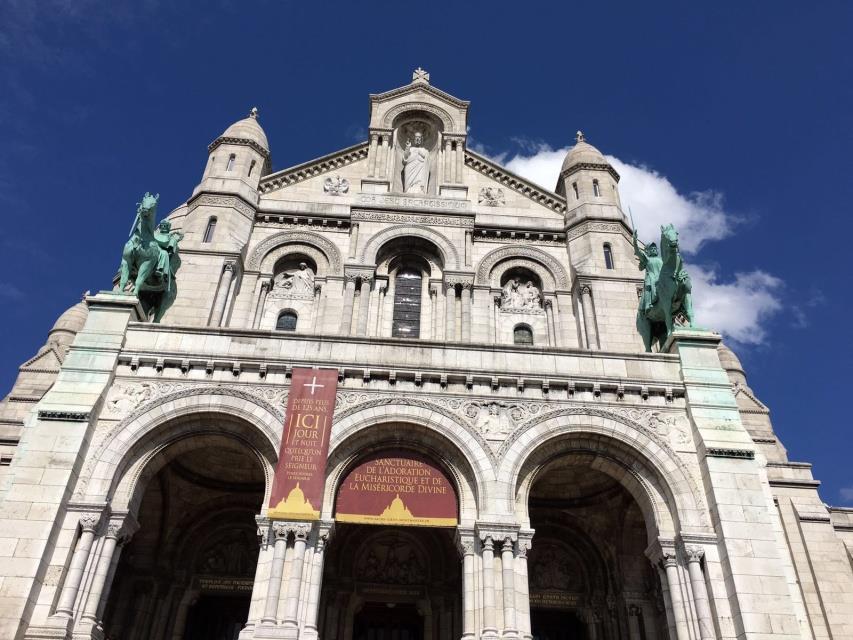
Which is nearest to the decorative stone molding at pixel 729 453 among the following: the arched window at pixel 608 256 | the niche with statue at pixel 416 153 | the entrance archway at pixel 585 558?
the entrance archway at pixel 585 558

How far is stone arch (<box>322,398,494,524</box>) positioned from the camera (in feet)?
50.2

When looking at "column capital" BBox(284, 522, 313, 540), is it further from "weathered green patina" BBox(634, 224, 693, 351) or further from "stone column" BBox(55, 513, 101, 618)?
"weathered green patina" BBox(634, 224, 693, 351)

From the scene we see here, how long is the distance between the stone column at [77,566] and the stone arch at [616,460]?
8.46 m

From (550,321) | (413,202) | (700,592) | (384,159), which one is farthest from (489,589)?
(384,159)

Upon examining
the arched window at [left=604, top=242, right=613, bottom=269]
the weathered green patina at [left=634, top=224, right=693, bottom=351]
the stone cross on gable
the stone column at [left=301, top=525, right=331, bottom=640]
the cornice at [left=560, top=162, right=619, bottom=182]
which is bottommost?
the stone column at [left=301, top=525, right=331, bottom=640]

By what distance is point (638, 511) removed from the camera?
1775 centimetres

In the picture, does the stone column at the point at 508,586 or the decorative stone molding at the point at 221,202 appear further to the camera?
the decorative stone molding at the point at 221,202

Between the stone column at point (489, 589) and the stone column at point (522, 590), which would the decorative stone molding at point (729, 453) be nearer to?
the stone column at point (522, 590)

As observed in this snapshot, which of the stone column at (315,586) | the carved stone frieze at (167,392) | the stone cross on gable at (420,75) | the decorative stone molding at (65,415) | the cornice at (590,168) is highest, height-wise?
the stone cross on gable at (420,75)

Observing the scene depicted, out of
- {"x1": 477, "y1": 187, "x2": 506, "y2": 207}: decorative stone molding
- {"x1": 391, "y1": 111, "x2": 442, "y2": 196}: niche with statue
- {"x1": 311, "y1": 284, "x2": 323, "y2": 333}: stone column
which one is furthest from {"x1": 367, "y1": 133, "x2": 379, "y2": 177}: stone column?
{"x1": 311, "y1": 284, "x2": 323, "y2": 333}: stone column

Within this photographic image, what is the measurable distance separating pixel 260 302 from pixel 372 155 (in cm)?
817

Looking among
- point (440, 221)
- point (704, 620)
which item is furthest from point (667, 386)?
point (440, 221)

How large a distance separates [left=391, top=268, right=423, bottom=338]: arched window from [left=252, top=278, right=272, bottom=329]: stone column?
460 centimetres

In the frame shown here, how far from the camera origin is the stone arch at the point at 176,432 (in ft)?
49.3
